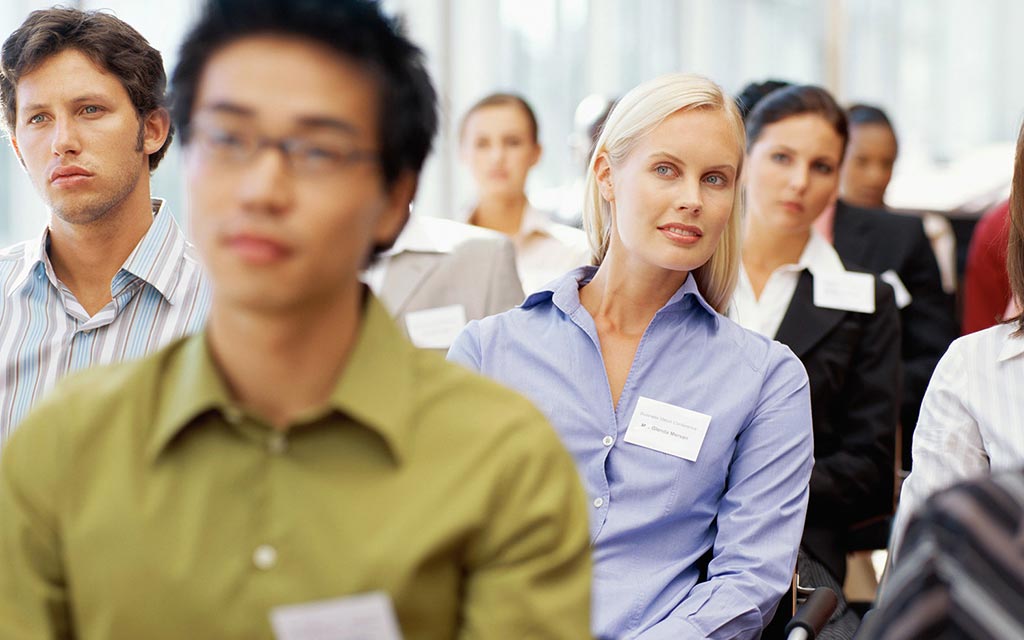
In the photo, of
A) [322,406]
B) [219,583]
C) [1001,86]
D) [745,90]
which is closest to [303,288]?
[322,406]

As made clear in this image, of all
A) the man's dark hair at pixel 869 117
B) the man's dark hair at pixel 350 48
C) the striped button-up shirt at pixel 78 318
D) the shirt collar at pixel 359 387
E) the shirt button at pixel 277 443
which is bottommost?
the striped button-up shirt at pixel 78 318

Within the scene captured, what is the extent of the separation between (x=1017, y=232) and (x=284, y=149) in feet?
5.08

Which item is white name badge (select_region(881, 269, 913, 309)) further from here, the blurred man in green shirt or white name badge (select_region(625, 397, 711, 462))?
the blurred man in green shirt

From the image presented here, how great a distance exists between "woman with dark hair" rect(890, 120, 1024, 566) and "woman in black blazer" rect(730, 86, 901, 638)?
1.65 ft

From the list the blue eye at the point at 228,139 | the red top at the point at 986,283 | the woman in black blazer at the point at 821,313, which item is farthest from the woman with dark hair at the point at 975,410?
the red top at the point at 986,283

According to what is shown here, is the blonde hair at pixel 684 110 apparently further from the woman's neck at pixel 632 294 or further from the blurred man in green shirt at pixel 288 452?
the blurred man in green shirt at pixel 288 452

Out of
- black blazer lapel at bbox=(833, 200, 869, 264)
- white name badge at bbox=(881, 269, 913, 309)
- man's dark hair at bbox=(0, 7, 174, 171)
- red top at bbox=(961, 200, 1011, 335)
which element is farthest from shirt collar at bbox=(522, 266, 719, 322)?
red top at bbox=(961, 200, 1011, 335)

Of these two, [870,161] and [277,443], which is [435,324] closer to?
[277,443]

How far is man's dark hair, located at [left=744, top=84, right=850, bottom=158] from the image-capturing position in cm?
337

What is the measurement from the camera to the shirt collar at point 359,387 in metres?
1.21

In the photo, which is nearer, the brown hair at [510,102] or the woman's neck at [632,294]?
the woman's neck at [632,294]

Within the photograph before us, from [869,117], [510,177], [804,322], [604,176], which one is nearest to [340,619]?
[604,176]

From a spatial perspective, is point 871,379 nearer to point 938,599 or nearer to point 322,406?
point 938,599

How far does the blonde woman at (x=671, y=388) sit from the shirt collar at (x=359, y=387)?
2.94 feet
